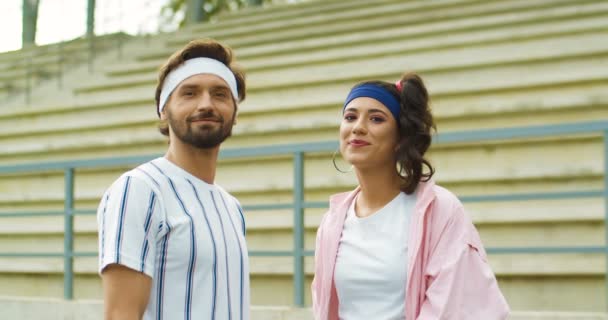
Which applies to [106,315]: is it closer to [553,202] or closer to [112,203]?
[112,203]

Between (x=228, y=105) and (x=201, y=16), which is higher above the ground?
(x=201, y=16)

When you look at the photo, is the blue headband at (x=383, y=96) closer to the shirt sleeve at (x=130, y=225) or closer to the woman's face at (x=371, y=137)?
the woman's face at (x=371, y=137)

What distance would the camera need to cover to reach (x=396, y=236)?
252cm

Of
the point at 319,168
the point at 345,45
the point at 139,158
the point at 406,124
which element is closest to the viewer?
the point at 406,124

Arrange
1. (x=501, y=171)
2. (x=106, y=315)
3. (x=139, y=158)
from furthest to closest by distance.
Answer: (x=501, y=171), (x=139, y=158), (x=106, y=315)

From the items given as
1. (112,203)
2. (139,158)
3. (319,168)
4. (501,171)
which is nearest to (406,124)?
(112,203)

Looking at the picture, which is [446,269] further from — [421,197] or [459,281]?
[421,197]

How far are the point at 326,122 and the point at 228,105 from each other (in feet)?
16.6

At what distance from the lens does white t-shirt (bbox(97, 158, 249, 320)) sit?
2027 millimetres

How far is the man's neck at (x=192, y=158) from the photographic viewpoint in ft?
7.47

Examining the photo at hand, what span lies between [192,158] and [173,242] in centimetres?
28

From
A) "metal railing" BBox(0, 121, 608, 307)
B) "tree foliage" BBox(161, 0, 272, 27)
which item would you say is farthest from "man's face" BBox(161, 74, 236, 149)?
"tree foliage" BBox(161, 0, 272, 27)

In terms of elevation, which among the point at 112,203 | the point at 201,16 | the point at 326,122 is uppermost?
the point at 201,16

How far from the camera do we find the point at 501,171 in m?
6.13
